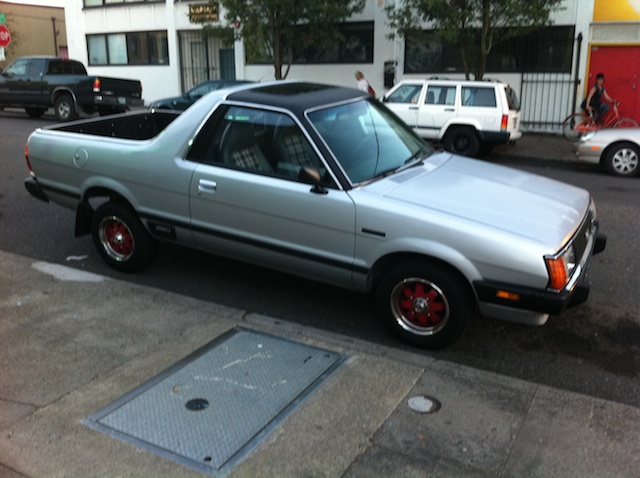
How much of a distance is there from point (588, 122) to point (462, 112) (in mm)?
4992

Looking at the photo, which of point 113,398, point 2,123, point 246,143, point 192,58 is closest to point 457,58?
point 192,58

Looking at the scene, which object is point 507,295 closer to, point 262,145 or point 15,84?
point 262,145

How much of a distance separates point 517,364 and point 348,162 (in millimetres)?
1880

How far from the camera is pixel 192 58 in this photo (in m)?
24.0

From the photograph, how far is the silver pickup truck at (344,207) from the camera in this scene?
416cm

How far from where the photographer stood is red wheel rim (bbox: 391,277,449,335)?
4379 mm

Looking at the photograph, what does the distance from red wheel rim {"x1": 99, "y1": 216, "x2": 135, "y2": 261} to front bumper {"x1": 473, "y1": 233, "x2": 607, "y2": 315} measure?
3265mm

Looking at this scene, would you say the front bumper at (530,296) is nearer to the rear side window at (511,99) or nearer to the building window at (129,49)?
the rear side window at (511,99)

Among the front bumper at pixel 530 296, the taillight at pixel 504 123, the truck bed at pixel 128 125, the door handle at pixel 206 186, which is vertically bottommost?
the front bumper at pixel 530 296

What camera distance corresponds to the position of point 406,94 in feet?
45.9

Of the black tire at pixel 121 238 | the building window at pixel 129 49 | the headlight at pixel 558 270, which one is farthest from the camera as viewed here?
the building window at pixel 129 49

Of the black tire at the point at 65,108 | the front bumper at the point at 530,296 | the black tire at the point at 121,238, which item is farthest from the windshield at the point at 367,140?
the black tire at the point at 65,108

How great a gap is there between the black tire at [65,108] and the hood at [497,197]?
16.0 metres

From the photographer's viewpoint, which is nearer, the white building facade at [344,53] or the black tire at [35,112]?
the white building facade at [344,53]
